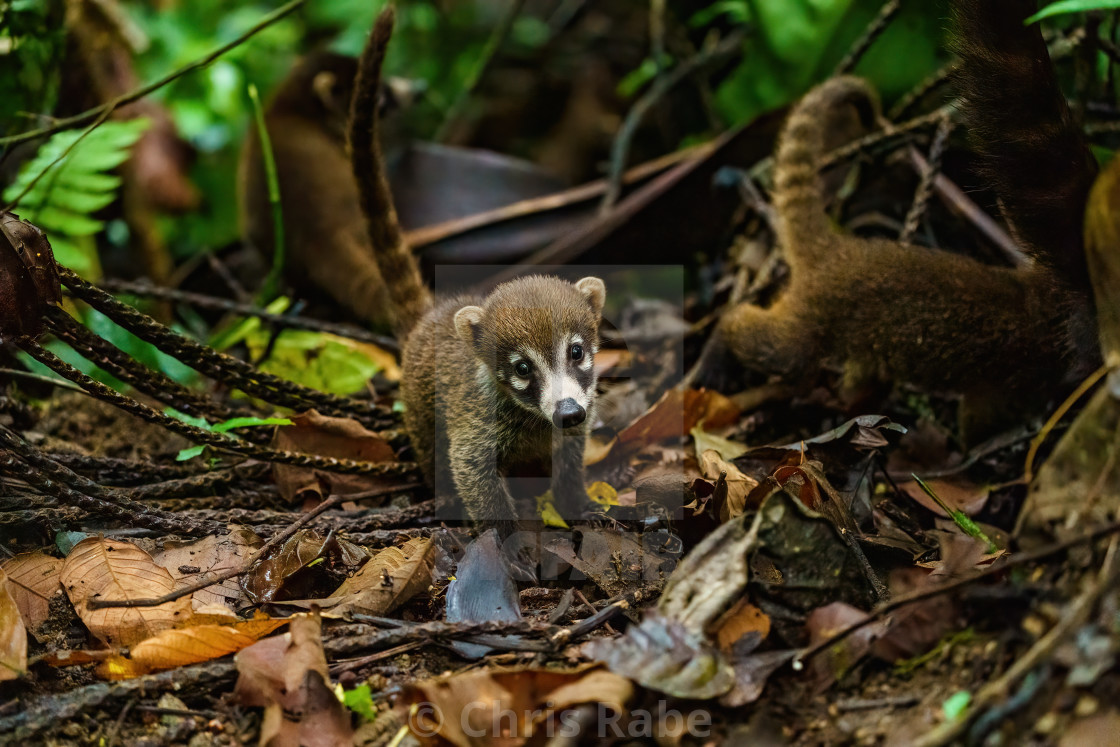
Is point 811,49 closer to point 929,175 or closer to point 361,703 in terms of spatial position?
point 929,175

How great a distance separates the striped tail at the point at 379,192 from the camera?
3.46 meters

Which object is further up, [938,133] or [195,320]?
[938,133]

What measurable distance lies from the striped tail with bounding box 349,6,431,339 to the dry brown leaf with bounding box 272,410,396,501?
734mm

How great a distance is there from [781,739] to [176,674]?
1576mm

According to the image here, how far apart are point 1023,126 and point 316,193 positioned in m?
4.75

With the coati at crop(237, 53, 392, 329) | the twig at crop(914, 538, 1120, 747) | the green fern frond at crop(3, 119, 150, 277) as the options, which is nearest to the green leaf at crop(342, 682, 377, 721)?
the twig at crop(914, 538, 1120, 747)

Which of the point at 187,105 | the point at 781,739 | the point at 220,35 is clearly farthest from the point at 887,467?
the point at 220,35

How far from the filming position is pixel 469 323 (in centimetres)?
329

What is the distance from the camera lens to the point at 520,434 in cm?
351

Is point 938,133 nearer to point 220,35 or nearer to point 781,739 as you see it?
point 781,739

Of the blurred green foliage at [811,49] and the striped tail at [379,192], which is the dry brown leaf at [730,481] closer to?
the striped tail at [379,192]

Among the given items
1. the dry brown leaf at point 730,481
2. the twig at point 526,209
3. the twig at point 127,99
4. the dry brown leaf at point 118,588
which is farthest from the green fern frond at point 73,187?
the dry brown leaf at point 730,481

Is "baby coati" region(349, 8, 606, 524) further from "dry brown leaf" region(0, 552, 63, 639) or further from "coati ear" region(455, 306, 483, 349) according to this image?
"dry brown leaf" region(0, 552, 63, 639)

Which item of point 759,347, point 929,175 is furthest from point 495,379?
point 929,175
